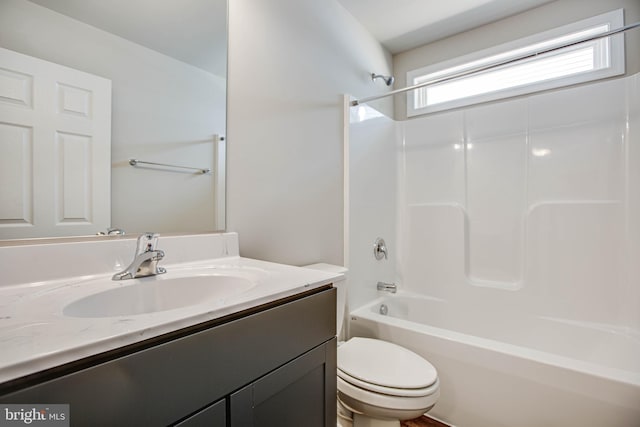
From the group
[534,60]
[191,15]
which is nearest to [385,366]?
[191,15]

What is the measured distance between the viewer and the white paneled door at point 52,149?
0.79m

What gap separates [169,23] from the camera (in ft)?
3.70

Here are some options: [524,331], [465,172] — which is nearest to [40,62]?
[465,172]

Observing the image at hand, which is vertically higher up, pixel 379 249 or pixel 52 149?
pixel 52 149

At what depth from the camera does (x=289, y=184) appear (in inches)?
60.5

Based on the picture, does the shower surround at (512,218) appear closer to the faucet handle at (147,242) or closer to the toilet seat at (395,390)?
the toilet seat at (395,390)

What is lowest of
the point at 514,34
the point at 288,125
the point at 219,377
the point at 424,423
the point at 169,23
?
the point at 424,423

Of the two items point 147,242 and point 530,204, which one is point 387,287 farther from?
point 147,242

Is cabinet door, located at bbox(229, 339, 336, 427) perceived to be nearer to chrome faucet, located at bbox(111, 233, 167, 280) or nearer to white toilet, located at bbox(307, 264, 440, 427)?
white toilet, located at bbox(307, 264, 440, 427)

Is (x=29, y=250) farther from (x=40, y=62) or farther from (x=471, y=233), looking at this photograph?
(x=471, y=233)

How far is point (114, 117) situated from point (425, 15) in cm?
204

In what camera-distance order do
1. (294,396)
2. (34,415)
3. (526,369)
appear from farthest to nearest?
(526,369)
(294,396)
(34,415)

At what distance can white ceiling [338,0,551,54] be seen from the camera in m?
1.94

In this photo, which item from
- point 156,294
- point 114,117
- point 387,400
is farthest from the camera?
point 387,400
